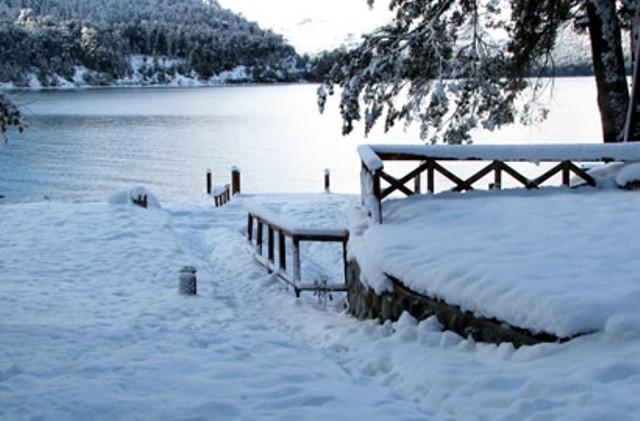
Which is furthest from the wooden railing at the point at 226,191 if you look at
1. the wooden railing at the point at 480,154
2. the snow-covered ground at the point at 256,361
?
the wooden railing at the point at 480,154

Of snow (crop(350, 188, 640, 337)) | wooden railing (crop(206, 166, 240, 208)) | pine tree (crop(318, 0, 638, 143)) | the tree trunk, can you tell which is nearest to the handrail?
snow (crop(350, 188, 640, 337))

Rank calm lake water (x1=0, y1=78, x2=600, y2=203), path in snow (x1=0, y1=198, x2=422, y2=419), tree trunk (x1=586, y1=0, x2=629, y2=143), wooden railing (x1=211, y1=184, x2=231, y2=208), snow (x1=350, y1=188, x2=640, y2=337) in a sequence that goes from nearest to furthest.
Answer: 1. path in snow (x1=0, y1=198, x2=422, y2=419)
2. snow (x1=350, y1=188, x2=640, y2=337)
3. tree trunk (x1=586, y1=0, x2=629, y2=143)
4. wooden railing (x1=211, y1=184, x2=231, y2=208)
5. calm lake water (x1=0, y1=78, x2=600, y2=203)

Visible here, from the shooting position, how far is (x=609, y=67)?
14.1 meters

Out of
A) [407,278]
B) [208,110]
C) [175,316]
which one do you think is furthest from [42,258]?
[208,110]

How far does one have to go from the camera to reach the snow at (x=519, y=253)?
18.4 ft

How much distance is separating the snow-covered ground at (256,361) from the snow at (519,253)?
0.25 metres

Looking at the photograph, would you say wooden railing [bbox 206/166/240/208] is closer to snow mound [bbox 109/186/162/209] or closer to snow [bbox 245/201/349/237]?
snow mound [bbox 109/186/162/209]

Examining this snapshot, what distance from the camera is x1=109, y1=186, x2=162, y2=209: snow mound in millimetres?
19734

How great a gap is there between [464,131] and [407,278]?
11.0 metres

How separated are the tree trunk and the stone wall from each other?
7.61 metres

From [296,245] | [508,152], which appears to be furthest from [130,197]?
[508,152]

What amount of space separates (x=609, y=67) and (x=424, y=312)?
929 cm

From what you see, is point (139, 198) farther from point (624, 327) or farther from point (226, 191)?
point (624, 327)

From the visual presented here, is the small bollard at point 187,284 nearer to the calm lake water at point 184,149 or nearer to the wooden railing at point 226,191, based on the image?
the calm lake water at point 184,149
